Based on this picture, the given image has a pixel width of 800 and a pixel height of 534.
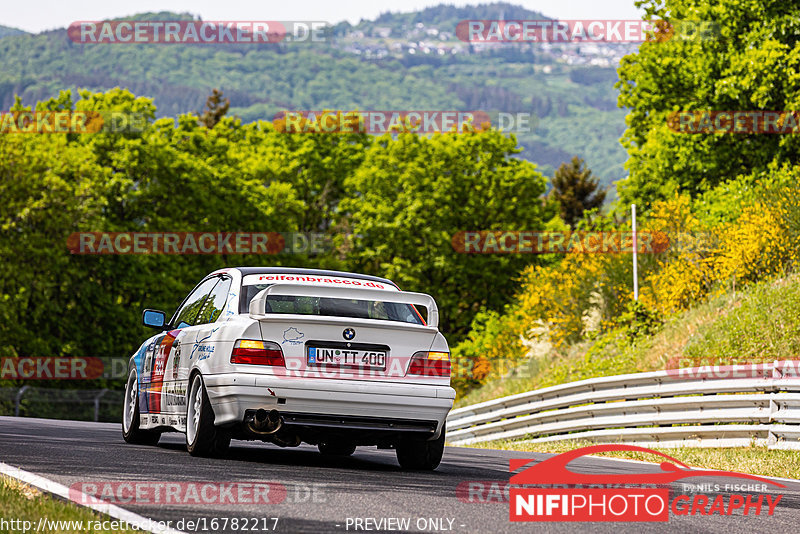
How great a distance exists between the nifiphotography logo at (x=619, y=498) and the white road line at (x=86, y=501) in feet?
7.28

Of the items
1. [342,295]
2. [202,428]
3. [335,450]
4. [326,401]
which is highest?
[342,295]

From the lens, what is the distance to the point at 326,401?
9.47 m

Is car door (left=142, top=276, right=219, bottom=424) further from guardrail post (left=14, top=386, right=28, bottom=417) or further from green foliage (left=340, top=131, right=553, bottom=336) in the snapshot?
green foliage (left=340, top=131, right=553, bottom=336)

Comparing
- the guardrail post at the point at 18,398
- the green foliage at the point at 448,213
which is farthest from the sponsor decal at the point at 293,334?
the green foliage at the point at 448,213

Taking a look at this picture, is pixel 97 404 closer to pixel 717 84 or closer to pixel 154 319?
pixel 717 84

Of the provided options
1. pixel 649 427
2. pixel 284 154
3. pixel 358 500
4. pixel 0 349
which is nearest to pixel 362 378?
pixel 358 500

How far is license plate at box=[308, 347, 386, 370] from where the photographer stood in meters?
9.55

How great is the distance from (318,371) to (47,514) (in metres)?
3.56

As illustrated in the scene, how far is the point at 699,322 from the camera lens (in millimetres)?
21750

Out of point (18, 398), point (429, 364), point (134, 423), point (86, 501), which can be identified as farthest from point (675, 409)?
point (18, 398)

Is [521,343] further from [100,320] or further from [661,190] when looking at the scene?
[100,320]

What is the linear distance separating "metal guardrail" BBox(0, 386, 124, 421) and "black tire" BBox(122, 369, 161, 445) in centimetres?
2656

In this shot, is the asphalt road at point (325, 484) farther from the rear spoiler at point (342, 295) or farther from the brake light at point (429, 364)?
the rear spoiler at point (342, 295)

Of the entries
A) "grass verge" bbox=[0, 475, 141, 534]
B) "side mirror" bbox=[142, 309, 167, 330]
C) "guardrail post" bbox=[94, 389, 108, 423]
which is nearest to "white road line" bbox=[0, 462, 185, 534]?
"grass verge" bbox=[0, 475, 141, 534]
